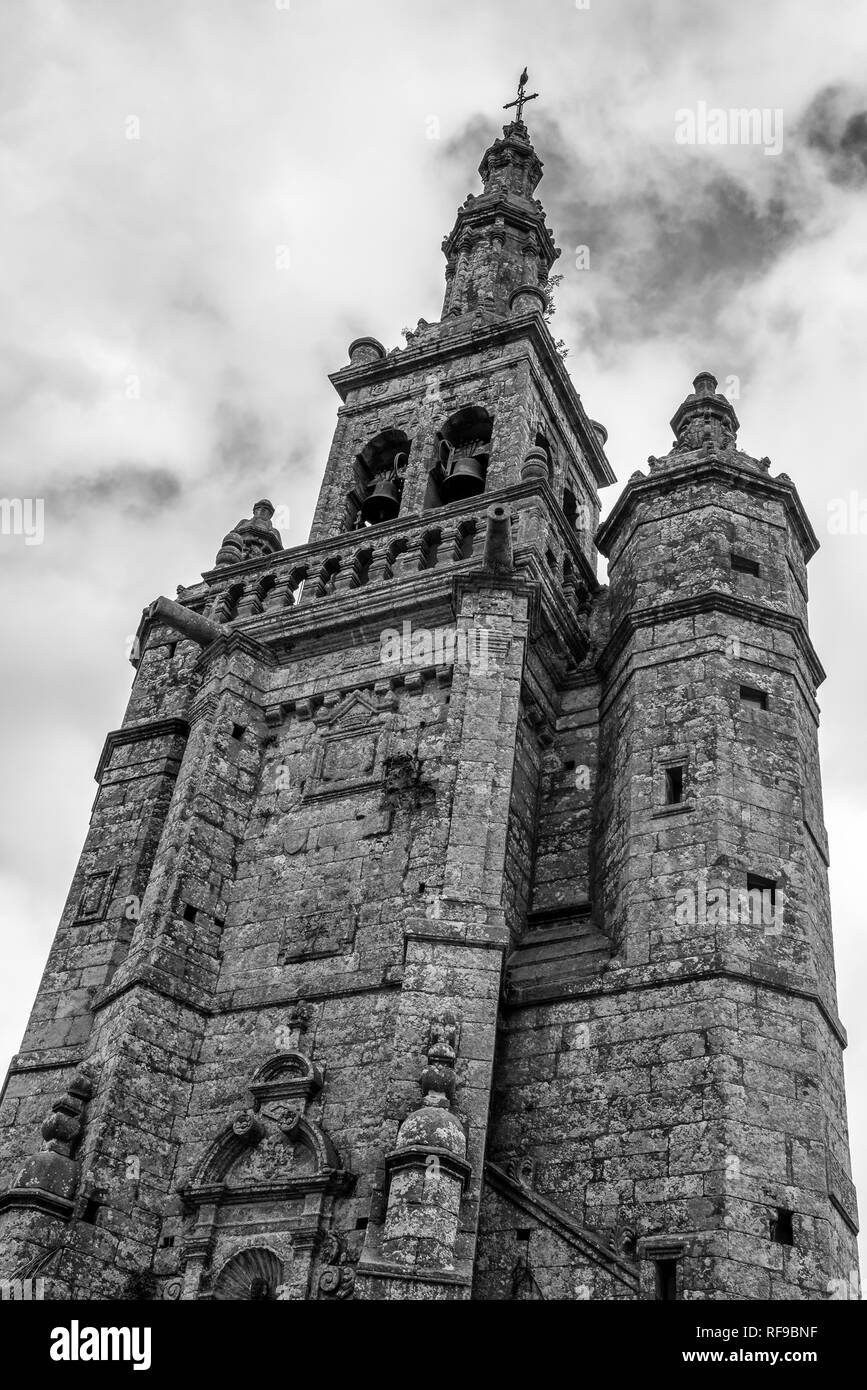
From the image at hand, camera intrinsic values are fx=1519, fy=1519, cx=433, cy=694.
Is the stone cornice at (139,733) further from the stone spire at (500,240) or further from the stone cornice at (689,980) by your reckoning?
the stone spire at (500,240)

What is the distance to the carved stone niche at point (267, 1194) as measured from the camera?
44.8ft

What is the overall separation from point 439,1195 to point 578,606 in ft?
34.1

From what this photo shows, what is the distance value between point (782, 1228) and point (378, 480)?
14.4 meters

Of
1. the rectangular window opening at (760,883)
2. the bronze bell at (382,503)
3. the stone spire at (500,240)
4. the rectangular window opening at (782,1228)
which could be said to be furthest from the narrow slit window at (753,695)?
the stone spire at (500,240)

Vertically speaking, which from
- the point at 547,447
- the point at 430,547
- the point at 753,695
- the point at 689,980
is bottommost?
the point at 689,980

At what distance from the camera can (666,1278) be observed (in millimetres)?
12875

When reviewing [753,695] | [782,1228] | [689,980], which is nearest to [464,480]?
[753,695]

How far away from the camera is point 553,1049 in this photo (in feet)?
49.2

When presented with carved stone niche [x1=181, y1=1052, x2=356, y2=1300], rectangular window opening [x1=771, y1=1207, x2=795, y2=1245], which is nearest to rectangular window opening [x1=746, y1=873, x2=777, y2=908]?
rectangular window opening [x1=771, y1=1207, x2=795, y2=1245]

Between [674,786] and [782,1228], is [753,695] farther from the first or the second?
[782,1228]

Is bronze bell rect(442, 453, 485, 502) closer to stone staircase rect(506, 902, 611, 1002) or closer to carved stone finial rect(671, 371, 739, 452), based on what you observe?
carved stone finial rect(671, 371, 739, 452)

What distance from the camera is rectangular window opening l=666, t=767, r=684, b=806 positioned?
16.3 meters

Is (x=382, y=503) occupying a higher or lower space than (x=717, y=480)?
higher

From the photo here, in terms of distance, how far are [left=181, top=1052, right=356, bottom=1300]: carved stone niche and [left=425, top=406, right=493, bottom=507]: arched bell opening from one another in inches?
402
